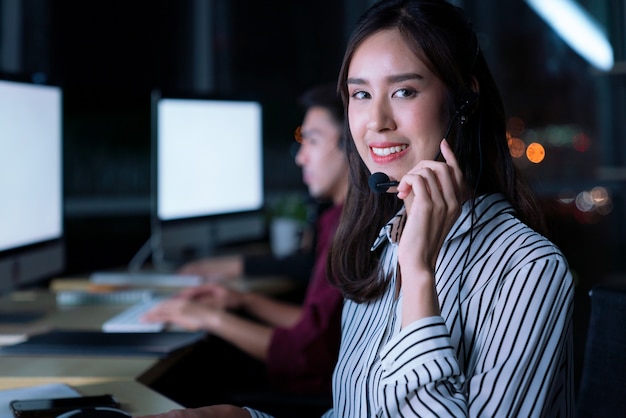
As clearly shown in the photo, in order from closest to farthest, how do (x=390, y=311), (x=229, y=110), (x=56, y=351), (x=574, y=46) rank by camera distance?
1. (x=390, y=311)
2. (x=56, y=351)
3. (x=229, y=110)
4. (x=574, y=46)

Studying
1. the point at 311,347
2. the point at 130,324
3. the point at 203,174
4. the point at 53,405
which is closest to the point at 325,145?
the point at 203,174

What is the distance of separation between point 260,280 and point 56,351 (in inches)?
46.8

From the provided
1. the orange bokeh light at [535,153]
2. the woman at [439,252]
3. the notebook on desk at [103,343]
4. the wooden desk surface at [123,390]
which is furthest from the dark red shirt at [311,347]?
the orange bokeh light at [535,153]

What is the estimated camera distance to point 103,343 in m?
1.85

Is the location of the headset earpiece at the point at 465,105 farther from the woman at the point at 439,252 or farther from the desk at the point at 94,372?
the desk at the point at 94,372

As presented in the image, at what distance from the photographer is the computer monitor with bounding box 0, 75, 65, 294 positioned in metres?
2.03

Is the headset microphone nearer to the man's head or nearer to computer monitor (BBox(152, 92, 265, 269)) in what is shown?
the man's head

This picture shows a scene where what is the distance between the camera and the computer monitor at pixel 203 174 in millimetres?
2811

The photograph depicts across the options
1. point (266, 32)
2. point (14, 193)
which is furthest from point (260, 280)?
point (266, 32)

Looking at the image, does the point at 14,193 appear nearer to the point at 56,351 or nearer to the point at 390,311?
the point at 56,351

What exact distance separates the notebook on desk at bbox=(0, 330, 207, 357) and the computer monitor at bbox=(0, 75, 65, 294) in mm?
265

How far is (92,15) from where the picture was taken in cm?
384

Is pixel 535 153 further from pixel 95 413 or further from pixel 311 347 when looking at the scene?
pixel 95 413

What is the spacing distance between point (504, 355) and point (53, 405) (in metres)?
0.75
